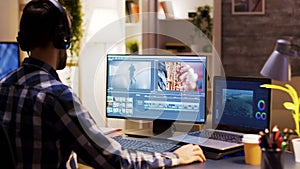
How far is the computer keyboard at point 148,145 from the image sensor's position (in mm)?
2098

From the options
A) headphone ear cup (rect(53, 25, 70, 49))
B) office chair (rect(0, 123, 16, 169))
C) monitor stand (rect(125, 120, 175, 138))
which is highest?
headphone ear cup (rect(53, 25, 70, 49))

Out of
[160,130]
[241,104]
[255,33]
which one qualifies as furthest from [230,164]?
[255,33]

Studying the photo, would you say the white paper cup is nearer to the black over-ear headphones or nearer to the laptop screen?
the laptop screen

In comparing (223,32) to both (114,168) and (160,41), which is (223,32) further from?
(114,168)

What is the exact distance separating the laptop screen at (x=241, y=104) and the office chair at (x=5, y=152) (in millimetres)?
1124

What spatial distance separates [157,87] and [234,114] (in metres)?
0.39

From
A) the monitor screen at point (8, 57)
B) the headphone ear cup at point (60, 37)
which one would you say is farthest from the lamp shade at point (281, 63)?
the monitor screen at point (8, 57)

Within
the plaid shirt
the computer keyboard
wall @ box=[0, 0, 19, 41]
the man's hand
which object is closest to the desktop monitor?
the computer keyboard

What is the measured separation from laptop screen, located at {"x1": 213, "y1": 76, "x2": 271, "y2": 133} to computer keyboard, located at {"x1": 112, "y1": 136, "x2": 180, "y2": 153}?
0.31 metres

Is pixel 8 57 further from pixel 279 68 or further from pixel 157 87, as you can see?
pixel 279 68

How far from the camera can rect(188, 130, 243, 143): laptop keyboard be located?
7.11 ft

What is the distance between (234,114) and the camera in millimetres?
2303

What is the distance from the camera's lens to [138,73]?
2.44 m

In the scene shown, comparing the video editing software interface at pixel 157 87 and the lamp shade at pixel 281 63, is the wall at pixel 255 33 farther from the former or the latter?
the lamp shade at pixel 281 63
